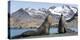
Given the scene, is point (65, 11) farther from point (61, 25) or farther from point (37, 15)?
point (37, 15)

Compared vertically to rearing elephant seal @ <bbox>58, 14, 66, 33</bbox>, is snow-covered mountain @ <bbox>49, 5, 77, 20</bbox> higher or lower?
higher

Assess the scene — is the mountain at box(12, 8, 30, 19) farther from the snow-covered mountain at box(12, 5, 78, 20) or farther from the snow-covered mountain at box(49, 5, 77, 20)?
the snow-covered mountain at box(49, 5, 77, 20)

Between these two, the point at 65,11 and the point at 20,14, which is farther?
the point at 65,11

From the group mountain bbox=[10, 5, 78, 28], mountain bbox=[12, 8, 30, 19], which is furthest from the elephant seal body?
mountain bbox=[12, 8, 30, 19]

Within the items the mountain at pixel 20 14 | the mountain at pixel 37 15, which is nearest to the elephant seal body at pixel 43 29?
the mountain at pixel 37 15

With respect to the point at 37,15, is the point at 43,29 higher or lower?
lower

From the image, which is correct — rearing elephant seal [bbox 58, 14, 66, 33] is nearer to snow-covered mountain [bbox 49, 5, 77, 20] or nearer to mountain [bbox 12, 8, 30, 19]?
snow-covered mountain [bbox 49, 5, 77, 20]

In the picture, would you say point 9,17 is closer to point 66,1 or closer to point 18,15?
point 18,15

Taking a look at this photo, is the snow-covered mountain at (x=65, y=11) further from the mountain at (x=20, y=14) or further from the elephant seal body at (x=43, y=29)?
the mountain at (x=20, y=14)

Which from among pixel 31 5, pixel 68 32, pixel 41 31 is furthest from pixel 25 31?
pixel 68 32

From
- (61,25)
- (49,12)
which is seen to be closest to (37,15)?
(49,12)

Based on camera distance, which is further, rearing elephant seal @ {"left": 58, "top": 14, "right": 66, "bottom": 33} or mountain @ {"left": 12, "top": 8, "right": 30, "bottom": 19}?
rearing elephant seal @ {"left": 58, "top": 14, "right": 66, "bottom": 33}

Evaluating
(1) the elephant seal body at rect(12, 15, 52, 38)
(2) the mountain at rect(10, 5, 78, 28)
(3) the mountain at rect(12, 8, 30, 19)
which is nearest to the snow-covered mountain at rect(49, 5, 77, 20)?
(2) the mountain at rect(10, 5, 78, 28)
